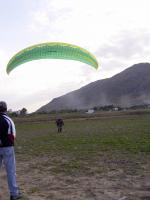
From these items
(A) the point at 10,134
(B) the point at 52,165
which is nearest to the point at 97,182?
(A) the point at 10,134

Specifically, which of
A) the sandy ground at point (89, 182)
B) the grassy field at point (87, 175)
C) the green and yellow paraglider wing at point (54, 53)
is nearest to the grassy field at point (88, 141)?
the grassy field at point (87, 175)

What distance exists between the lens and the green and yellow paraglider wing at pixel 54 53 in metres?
21.4

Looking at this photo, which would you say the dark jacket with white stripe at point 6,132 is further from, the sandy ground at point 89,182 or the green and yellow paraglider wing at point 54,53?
the green and yellow paraglider wing at point 54,53

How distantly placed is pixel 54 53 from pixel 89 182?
40.8ft

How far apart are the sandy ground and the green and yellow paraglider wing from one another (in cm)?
898

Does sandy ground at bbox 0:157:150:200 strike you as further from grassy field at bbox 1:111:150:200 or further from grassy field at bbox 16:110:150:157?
grassy field at bbox 16:110:150:157

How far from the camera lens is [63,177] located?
11.2 meters

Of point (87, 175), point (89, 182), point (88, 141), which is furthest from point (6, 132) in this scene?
point (88, 141)

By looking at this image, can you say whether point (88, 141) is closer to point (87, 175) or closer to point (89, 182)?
point (87, 175)

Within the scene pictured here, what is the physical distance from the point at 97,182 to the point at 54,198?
173cm

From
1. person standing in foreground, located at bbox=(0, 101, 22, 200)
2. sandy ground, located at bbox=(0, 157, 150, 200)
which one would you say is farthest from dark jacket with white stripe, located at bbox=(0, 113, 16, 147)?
sandy ground, located at bbox=(0, 157, 150, 200)

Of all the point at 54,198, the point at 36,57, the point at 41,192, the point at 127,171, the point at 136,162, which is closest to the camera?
the point at 54,198

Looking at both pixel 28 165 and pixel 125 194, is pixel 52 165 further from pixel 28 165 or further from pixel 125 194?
pixel 125 194

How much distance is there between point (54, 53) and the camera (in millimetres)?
21891
